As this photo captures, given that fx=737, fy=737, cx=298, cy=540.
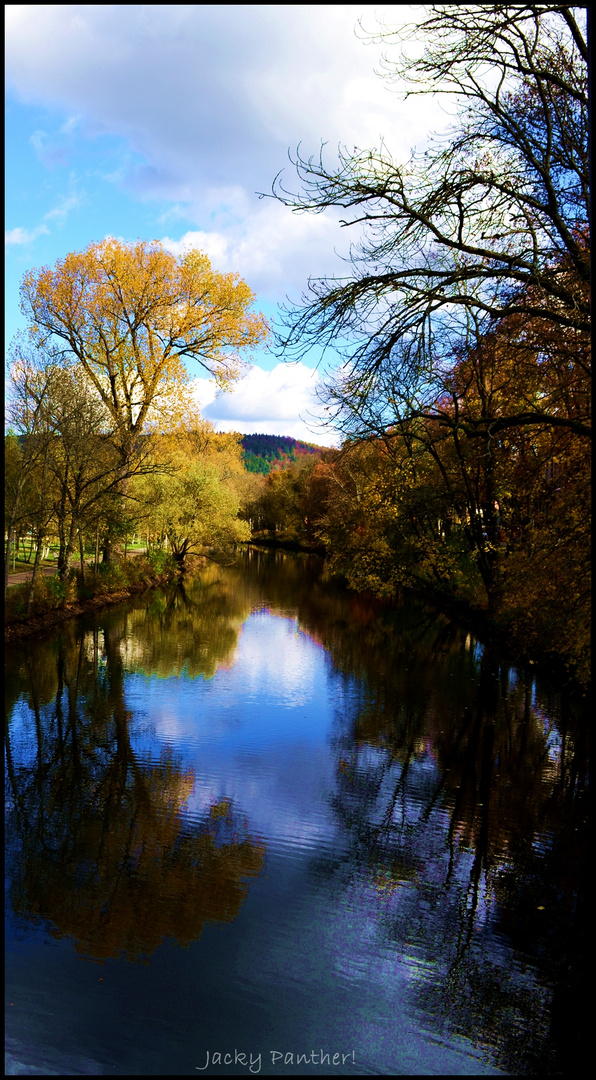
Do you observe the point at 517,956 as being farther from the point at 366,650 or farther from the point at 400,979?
the point at 366,650

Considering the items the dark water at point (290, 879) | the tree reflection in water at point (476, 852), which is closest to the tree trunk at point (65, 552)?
the dark water at point (290, 879)

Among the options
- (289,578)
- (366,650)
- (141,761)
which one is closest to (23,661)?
(141,761)

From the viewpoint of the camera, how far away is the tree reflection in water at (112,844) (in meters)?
5.70

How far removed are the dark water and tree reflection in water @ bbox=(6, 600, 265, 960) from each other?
3cm

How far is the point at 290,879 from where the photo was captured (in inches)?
254

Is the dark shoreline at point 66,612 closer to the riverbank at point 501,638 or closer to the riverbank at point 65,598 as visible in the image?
the riverbank at point 65,598

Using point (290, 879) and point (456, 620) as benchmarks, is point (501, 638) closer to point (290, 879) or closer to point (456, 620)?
point (456, 620)

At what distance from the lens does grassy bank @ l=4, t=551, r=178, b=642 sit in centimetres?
1713

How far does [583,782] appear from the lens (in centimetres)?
940

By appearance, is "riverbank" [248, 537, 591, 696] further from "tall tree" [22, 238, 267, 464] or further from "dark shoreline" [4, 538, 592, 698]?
"tall tree" [22, 238, 267, 464]

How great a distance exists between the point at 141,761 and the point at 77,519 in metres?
12.8

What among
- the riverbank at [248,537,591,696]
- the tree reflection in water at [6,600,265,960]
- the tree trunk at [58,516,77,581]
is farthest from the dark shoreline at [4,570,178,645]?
the riverbank at [248,537,591,696]

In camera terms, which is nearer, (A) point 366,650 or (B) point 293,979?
(B) point 293,979

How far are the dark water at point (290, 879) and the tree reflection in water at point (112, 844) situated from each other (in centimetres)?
3
